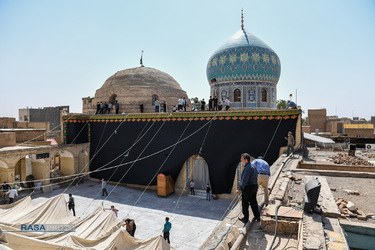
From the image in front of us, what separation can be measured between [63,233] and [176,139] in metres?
7.82

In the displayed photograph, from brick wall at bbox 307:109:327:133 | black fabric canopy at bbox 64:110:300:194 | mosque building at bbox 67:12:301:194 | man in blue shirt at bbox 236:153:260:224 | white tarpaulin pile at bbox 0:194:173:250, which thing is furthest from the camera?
brick wall at bbox 307:109:327:133

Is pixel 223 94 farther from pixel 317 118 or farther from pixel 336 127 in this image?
pixel 317 118

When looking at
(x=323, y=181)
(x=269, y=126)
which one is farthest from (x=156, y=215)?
(x=323, y=181)

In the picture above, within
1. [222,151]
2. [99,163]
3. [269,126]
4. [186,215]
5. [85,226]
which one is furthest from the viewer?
[99,163]

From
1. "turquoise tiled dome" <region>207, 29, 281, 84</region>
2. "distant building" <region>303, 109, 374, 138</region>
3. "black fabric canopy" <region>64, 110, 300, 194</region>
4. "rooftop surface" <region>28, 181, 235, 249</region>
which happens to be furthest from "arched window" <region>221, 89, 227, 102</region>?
"distant building" <region>303, 109, 374, 138</region>

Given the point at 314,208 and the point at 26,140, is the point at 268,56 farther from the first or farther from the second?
the point at 26,140

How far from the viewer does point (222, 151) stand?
1298cm

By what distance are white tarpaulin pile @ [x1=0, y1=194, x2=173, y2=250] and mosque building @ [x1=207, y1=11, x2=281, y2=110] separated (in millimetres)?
11894

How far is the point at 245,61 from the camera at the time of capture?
1700cm

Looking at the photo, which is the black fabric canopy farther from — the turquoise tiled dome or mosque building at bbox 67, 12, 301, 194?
the turquoise tiled dome

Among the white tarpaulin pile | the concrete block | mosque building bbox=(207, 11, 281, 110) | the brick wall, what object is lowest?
the concrete block

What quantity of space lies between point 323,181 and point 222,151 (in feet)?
23.9

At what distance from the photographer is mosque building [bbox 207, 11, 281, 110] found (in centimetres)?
1708

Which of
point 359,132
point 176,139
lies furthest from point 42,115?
point 359,132
